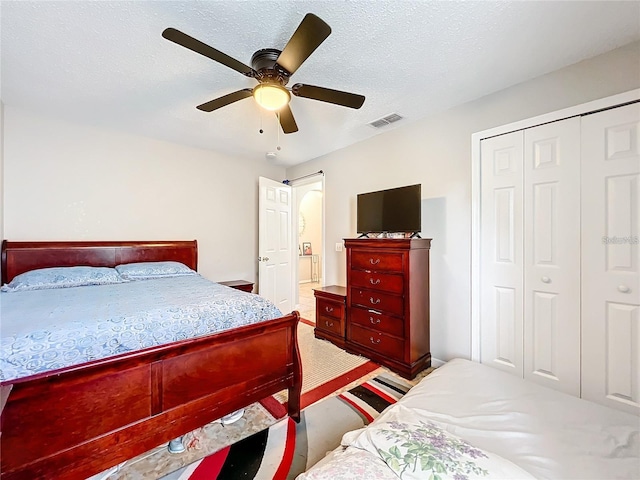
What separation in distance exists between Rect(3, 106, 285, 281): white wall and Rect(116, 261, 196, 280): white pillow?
1.84 ft

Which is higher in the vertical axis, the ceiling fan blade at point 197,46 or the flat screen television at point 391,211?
the ceiling fan blade at point 197,46

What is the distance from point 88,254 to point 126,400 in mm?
2425

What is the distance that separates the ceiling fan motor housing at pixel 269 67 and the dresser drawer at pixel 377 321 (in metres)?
2.26

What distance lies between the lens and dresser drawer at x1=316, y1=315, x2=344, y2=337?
324 centimetres

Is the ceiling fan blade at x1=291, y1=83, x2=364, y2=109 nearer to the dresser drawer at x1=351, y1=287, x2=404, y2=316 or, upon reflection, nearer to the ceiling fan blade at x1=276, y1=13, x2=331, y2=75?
the ceiling fan blade at x1=276, y1=13, x2=331, y2=75

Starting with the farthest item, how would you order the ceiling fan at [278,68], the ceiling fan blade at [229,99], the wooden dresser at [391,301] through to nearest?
the wooden dresser at [391,301], the ceiling fan blade at [229,99], the ceiling fan at [278,68]

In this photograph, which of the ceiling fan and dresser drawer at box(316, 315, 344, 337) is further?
dresser drawer at box(316, 315, 344, 337)

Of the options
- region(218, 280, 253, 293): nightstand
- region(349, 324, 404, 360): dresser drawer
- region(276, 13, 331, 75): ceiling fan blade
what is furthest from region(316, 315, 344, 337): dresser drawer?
region(276, 13, 331, 75): ceiling fan blade

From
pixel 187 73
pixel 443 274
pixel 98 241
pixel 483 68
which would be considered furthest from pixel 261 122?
pixel 443 274

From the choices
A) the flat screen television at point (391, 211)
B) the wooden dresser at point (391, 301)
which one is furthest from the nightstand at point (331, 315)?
the flat screen television at point (391, 211)

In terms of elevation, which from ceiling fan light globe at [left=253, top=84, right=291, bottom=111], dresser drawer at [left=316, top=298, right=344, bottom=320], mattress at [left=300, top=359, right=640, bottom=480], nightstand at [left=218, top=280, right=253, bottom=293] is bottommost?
mattress at [left=300, top=359, right=640, bottom=480]

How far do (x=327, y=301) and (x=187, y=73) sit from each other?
270cm

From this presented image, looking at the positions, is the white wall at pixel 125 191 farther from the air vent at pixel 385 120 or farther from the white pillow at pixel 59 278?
the air vent at pixel 385 120

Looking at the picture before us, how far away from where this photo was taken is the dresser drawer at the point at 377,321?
2625 millimetres
